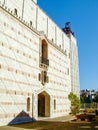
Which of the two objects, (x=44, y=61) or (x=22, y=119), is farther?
(x=44, y=61)

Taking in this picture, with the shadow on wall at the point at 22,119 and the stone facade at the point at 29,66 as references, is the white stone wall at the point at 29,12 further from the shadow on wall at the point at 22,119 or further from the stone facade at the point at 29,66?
the shadow on wall at the point at 22,119

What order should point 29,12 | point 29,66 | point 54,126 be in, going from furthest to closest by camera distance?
point 29,12, point 29,66, point 54,126

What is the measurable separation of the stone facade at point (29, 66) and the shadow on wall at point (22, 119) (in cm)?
32

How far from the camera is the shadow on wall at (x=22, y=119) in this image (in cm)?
2175

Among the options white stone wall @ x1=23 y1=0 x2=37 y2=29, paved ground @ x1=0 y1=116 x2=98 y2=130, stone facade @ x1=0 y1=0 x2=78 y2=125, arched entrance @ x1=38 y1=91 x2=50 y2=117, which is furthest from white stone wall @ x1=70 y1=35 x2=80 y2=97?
paved ground @ x1=0 y1=116 x2=98 y2=130

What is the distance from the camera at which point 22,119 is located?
23156mm

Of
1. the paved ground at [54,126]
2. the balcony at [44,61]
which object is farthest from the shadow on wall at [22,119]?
the balcony at [44,61]

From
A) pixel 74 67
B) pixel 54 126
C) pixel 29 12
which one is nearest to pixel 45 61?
pixel 29 12

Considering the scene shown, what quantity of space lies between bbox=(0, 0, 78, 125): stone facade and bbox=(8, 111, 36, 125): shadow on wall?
→ 32 cm

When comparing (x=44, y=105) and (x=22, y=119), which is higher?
(x=44, y=105)

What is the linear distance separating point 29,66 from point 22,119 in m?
5.99

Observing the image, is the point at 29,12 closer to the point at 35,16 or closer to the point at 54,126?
the point at 35,16

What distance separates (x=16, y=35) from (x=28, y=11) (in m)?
6.94

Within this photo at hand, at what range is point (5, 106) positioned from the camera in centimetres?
2033
